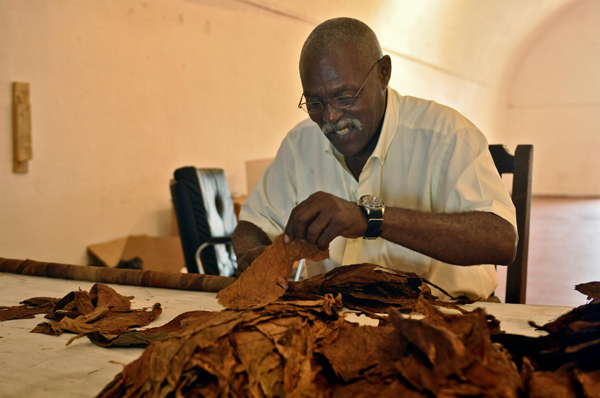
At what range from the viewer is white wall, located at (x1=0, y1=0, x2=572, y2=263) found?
122 inches

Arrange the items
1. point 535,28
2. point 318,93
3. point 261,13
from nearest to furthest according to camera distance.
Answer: point 318,93
point 261,13
point 535,28

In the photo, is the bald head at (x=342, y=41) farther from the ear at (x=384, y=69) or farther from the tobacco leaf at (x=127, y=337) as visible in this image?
the tobacco leaf at (x=127, y=337)

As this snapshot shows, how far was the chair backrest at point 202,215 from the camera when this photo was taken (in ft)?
9.73

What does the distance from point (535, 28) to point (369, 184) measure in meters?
11.2

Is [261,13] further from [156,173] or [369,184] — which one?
[369,184]

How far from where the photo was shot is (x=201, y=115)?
4.45 meters

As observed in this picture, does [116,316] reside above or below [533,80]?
below

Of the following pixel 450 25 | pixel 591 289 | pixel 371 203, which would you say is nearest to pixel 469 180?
pixel 371 203

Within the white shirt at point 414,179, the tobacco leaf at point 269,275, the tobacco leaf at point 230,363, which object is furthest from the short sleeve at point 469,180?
the tobacco leaf at point 230,363

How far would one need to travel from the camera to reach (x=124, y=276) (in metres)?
1.64

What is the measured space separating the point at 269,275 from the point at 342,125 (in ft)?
2.28

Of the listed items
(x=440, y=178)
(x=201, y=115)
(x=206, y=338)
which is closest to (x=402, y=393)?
(x=206, y=338)

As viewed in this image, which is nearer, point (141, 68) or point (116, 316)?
point (116, 316)

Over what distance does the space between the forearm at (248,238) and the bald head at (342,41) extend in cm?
68
